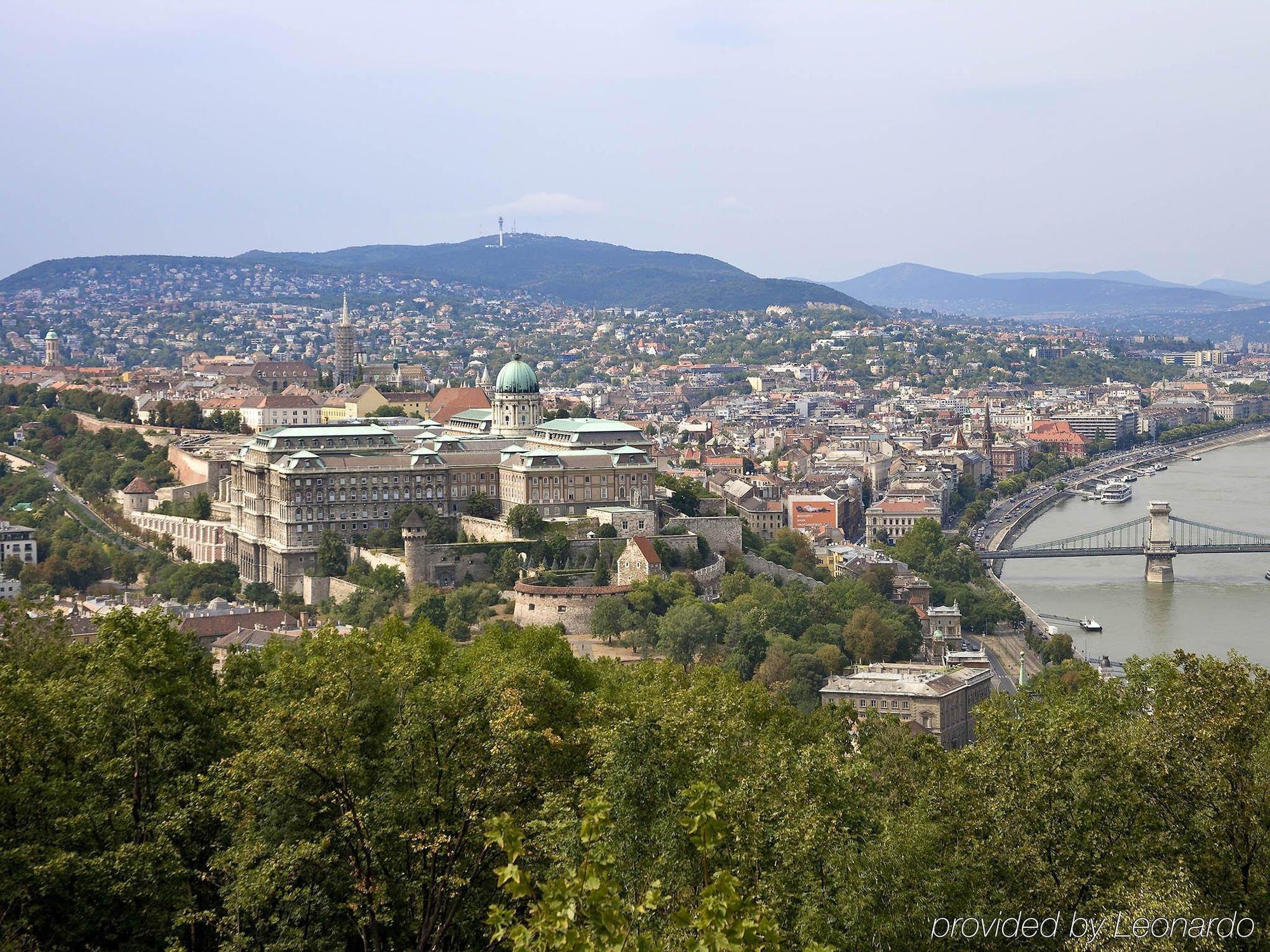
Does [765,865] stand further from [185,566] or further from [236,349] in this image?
[236,349]

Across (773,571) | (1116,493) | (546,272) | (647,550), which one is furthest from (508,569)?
(546,272)

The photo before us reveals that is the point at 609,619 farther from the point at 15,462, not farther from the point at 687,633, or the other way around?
the point at 15,462

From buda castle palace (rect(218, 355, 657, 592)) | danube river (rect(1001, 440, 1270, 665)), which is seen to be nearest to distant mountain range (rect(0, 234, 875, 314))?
danube river (rect(1001, 440, 1270, 665))

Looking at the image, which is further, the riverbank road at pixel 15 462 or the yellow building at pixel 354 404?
the yellow building at pixel 354 404

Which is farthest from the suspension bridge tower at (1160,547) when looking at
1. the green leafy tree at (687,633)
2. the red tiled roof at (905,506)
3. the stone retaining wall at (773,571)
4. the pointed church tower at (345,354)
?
the pointed church tower at (345,354)

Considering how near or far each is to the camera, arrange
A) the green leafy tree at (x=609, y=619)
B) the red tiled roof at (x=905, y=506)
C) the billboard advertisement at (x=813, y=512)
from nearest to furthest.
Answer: the green leafy tree at (x=609, y=619), the billboard advertisement at (x=813, y=512), the red tiled roof at (x=905, y=506)

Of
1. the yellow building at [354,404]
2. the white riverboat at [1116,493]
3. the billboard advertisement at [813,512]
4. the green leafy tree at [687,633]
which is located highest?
the yellow building at [354,404]

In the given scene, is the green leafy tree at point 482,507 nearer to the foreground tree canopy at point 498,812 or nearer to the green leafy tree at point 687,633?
the green leafy tree at point 687,633
